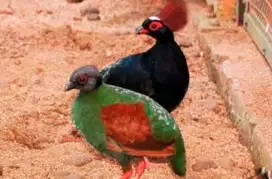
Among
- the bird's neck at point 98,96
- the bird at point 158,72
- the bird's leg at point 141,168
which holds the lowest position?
the bird's leg at point 141,168

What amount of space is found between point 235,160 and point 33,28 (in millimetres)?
2703

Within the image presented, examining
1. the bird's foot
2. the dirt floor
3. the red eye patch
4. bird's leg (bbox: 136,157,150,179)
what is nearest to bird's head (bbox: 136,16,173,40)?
the red eye patch

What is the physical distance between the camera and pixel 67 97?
4828mm

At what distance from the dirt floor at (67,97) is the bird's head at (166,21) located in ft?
2.14

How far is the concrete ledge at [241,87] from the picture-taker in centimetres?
392

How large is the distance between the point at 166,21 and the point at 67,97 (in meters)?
1.00

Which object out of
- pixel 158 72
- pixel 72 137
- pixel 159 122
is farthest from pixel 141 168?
pixel 72 137

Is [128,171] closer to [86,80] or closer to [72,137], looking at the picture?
[86,80]

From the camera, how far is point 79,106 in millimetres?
3371

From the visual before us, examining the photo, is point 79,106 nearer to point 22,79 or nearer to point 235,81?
point 235,81

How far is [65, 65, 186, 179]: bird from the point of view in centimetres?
329

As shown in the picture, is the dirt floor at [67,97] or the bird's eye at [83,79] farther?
the dirt floor at [67,97]

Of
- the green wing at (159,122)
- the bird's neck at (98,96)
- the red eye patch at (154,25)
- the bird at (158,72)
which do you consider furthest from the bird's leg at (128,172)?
the red eye patch at (154,25)

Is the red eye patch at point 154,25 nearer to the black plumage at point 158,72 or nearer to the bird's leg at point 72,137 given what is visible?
the black plumage at point 158,72
